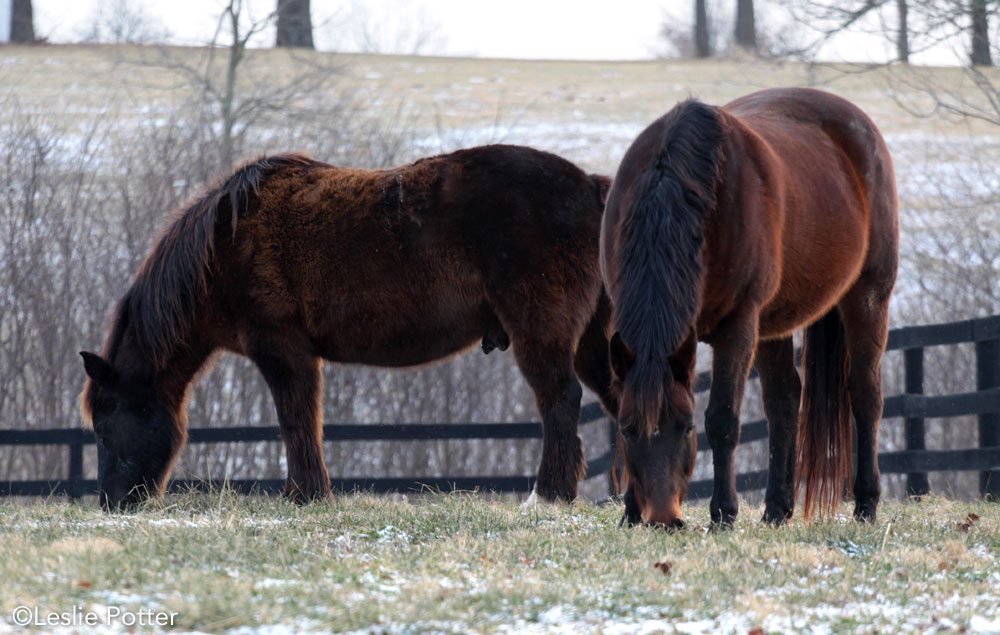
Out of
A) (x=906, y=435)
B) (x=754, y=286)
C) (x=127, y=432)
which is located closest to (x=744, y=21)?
(x=906, y=435)

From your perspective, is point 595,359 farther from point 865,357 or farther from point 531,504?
point 865,357

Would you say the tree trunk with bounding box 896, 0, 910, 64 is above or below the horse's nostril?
above

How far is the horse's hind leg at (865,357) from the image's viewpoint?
5906 mm

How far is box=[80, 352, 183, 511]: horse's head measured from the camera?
22.4 feet

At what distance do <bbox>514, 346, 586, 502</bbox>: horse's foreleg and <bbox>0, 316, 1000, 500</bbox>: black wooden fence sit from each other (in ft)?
5.05

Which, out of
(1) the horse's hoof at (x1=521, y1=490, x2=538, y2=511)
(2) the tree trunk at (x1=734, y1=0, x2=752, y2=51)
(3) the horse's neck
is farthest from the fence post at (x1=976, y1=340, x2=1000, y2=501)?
(2) the tree trunk at (x1=734, y1=0, x2=752, y2=51)

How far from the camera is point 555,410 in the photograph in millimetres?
6480

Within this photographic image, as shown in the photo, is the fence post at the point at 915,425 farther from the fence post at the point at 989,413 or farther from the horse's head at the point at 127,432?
the horse's head at the point at 127,432

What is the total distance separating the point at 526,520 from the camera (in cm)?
530

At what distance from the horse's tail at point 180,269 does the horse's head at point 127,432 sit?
287 millimetres

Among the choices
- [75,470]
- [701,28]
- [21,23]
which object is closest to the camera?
[75,470]

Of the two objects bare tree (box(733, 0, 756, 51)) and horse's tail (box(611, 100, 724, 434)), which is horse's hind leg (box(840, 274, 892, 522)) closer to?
horse's tail (box(611, 100, 724, 434))

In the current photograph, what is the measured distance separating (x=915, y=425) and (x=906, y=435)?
119 millimetres

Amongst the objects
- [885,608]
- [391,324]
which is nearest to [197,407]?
[391,324]
